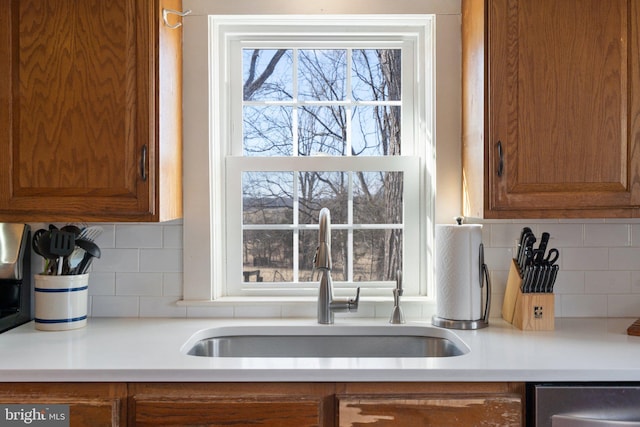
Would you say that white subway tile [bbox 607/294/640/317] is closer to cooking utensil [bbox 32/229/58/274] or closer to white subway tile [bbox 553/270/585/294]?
white subway tile [bbox 553/270/585/294]

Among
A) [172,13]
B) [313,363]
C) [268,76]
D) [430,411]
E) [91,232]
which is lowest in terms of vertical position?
[430,411]

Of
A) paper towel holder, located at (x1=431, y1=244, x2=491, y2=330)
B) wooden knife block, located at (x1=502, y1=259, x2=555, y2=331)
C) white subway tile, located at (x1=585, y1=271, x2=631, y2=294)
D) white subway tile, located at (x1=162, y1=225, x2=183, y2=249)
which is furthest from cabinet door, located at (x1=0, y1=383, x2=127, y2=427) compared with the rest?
white subway tile, located at (x1=585, y1=271, x2=631, y2=294)

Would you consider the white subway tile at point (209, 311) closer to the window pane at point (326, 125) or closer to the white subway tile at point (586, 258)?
the window pane at point (326, 125)

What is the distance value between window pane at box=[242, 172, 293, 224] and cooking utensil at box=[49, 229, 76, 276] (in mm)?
702

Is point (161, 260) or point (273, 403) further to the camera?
point (161, 260)

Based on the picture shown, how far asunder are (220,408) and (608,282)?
158 centimetres

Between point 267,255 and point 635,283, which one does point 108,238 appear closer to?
point 267,255

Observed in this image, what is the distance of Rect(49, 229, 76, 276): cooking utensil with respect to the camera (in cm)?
208

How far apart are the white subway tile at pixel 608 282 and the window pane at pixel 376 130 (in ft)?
2.94

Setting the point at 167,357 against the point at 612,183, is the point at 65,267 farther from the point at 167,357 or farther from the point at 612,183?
the point at 612,183

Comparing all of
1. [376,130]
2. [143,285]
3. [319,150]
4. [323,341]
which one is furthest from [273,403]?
[376,130]

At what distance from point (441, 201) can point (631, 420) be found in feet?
3.29

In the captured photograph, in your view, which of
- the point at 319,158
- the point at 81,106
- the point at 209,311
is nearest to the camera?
the point at 81,106

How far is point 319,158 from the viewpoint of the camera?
2514 millimetres
